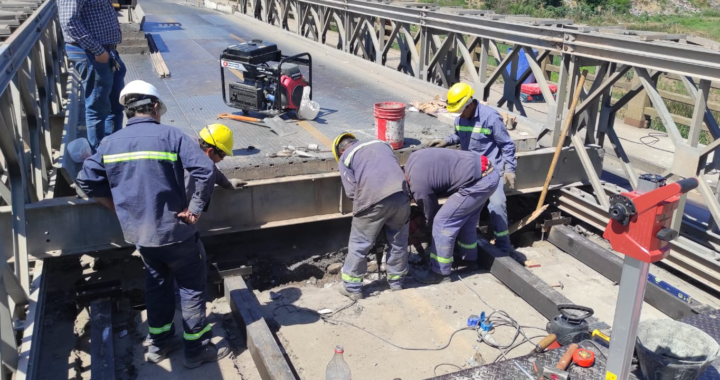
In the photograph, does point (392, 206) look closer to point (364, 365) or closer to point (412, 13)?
point (364, 365)

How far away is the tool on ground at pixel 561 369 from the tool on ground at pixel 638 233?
752mm

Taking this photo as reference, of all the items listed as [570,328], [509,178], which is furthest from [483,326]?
Result: [509,178]

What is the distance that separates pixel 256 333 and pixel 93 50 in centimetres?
324

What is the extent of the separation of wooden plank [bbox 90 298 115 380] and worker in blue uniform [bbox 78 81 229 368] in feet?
1.59

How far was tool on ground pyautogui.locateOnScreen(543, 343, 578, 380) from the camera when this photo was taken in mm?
3624

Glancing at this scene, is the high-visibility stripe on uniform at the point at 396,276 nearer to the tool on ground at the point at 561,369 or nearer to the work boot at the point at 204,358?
the work boot at the point at 204,358

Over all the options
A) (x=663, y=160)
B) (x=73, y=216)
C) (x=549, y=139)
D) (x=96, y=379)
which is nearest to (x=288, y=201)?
(x=73, y=216)

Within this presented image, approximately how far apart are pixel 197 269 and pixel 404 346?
185 cm

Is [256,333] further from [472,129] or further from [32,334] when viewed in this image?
[472,129]

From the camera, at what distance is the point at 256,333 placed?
16.1 ft

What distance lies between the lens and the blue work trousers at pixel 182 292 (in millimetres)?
4629

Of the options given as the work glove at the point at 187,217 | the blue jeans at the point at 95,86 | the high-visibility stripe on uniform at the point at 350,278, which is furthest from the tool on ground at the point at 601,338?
the blue jeans at the point at 95,86

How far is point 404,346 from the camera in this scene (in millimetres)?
5195

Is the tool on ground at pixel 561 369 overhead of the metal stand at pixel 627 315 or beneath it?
beneath
